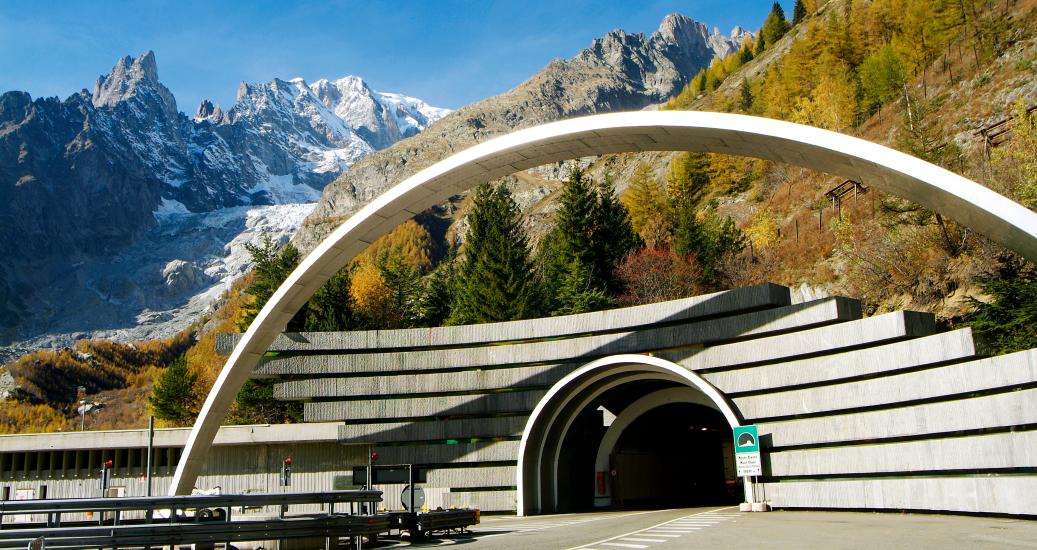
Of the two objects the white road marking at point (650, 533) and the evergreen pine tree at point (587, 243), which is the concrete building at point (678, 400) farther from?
the evergreen pine tree at point (587, 243)

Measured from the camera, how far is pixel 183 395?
2931 inches

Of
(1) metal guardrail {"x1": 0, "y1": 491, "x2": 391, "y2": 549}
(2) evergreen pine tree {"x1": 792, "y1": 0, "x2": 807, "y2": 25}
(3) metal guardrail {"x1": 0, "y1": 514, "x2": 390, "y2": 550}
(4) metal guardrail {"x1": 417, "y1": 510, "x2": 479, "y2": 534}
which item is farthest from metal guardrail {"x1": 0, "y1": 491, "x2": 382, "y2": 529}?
(2) evergreen pine tree {"x1": 792, "y1": 0, "x2": 807, "y2": 25}

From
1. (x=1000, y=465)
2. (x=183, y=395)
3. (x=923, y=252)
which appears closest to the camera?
(x=1000, y=465)

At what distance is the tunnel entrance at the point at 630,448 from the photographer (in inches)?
1447

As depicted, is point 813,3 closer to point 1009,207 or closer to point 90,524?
point 1009,207

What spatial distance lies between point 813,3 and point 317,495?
493 feet

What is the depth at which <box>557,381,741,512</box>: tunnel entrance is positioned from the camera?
36.8 meters

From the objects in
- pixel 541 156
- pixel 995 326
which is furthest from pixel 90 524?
pixel 995 326

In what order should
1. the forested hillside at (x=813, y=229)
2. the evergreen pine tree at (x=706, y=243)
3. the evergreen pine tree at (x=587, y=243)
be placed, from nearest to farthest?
the forested hillside at (x=813, y=229) < the evergreen pine tree at (x=587, y=243) < the evergreen pine tree at (x=706, y=243)

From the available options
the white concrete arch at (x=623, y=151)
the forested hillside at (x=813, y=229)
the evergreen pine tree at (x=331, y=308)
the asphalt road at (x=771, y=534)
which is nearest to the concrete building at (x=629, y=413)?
the asphalt road at (x=771, y=534)

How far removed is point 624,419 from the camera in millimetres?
38281

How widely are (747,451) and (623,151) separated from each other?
11126 millimetres

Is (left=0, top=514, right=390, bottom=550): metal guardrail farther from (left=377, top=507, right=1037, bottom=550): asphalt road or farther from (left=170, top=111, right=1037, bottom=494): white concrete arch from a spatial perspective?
(left=170, top=111, right=1037, bottom=494): white concrete arch

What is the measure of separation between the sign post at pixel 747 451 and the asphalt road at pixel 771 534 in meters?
3.08
